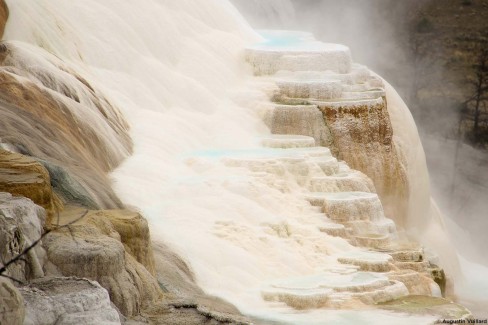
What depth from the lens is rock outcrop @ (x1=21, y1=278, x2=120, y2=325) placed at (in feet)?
16.8

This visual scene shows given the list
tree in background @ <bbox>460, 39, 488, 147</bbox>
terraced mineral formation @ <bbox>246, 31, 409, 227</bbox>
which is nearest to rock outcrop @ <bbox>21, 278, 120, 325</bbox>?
terraced mineral formation @ <bbox>246, 31, 409, 227</bbox>

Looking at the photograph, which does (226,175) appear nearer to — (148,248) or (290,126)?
(290,126)

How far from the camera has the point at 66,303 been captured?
524cm

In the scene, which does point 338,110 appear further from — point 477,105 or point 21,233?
point 477,105

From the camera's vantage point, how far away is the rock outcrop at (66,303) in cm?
511

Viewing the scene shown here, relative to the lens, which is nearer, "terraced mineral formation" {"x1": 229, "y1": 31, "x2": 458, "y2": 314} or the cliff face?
the cliff face

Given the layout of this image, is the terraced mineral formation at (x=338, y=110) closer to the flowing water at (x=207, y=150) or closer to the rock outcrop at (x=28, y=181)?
the flowing water at (x=207, y=150)

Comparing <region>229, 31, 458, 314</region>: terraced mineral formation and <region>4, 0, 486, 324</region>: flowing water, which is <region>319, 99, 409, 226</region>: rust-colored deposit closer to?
<region>229, 31, 458, 314</region>: terraced mineral formation

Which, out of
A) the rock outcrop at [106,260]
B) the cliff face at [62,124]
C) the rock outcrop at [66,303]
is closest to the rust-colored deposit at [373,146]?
the cliff face at [62,124]

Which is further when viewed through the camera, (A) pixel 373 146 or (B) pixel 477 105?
(B) pixel 477 105

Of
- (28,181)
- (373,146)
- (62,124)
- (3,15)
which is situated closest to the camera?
(28,181)

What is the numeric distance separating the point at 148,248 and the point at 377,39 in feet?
78.0

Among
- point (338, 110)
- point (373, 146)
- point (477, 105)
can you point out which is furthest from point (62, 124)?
point (477, 105)

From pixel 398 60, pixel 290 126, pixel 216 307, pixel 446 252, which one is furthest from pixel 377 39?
pixel 216 307
